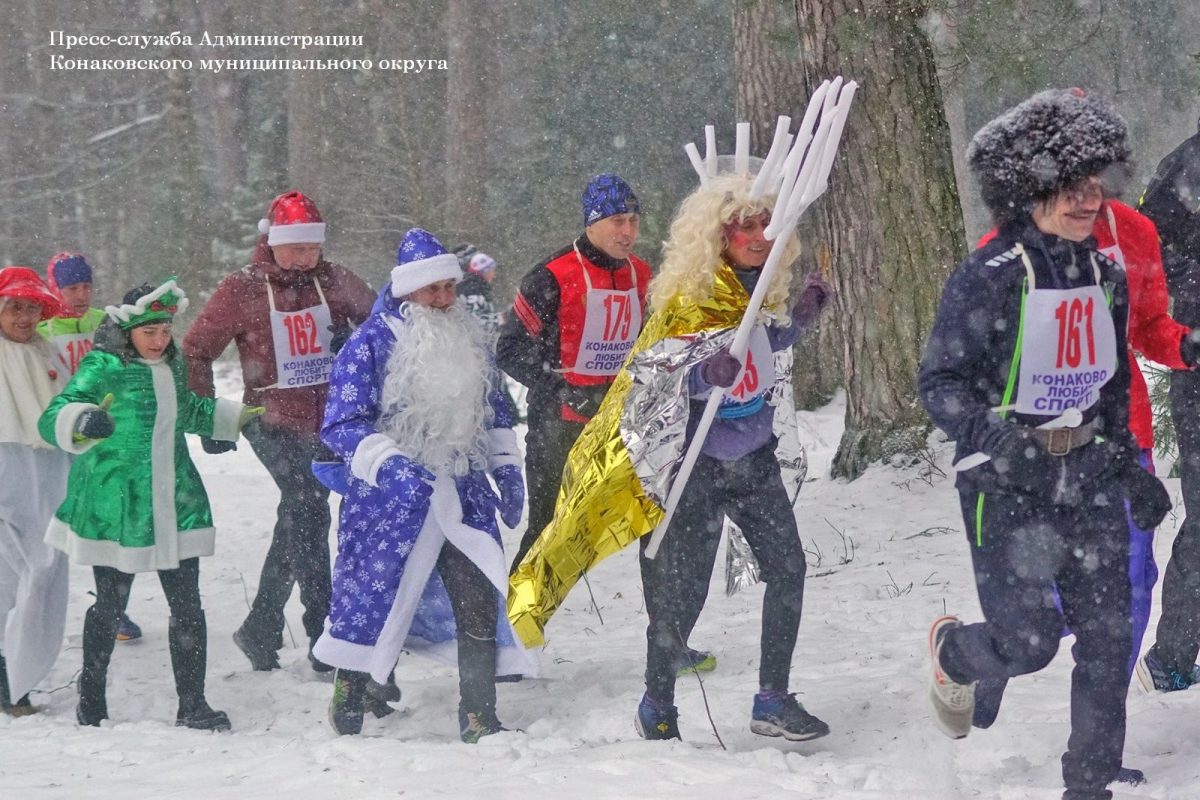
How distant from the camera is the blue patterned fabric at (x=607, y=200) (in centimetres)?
607

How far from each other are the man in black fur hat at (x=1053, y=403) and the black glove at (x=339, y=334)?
10.7ft

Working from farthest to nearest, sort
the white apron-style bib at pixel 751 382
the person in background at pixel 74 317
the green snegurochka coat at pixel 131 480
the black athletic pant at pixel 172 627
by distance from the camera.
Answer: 1. the person in background at pixel 74 317
2. the black athletic pant at pixel 172 627
3. the green snegurochka coat at pixel 131 480
4. the white apron-style bib at pixel 751 382

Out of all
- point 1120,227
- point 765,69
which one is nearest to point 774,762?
point 1120,227

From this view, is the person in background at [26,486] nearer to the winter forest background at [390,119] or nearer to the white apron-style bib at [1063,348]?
the white apron-style bib at [1063,348]

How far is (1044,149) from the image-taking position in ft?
12.2

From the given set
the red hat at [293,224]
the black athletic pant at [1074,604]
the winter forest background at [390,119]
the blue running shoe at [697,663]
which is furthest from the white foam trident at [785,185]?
the winter forest background at [390,119]

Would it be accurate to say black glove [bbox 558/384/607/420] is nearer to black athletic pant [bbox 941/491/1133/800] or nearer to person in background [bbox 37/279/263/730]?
person in background [bbox 37/279/263/730]

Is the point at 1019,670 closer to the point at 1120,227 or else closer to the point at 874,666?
the point at 1120,227

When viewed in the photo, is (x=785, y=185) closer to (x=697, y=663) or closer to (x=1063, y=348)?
(x=1063, y=348)

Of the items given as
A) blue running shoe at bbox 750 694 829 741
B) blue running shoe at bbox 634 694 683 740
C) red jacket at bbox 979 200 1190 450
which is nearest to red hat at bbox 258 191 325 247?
blue running shoe at bbox 634 694 683 740

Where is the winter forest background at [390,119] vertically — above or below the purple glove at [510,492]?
above

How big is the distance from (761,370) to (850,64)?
4.03 meters

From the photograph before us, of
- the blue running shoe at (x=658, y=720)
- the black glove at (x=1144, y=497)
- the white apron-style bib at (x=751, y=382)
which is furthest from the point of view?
the blue running shoe at (x=658, y=720)

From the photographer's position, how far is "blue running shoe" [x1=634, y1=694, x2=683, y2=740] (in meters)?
4.79
